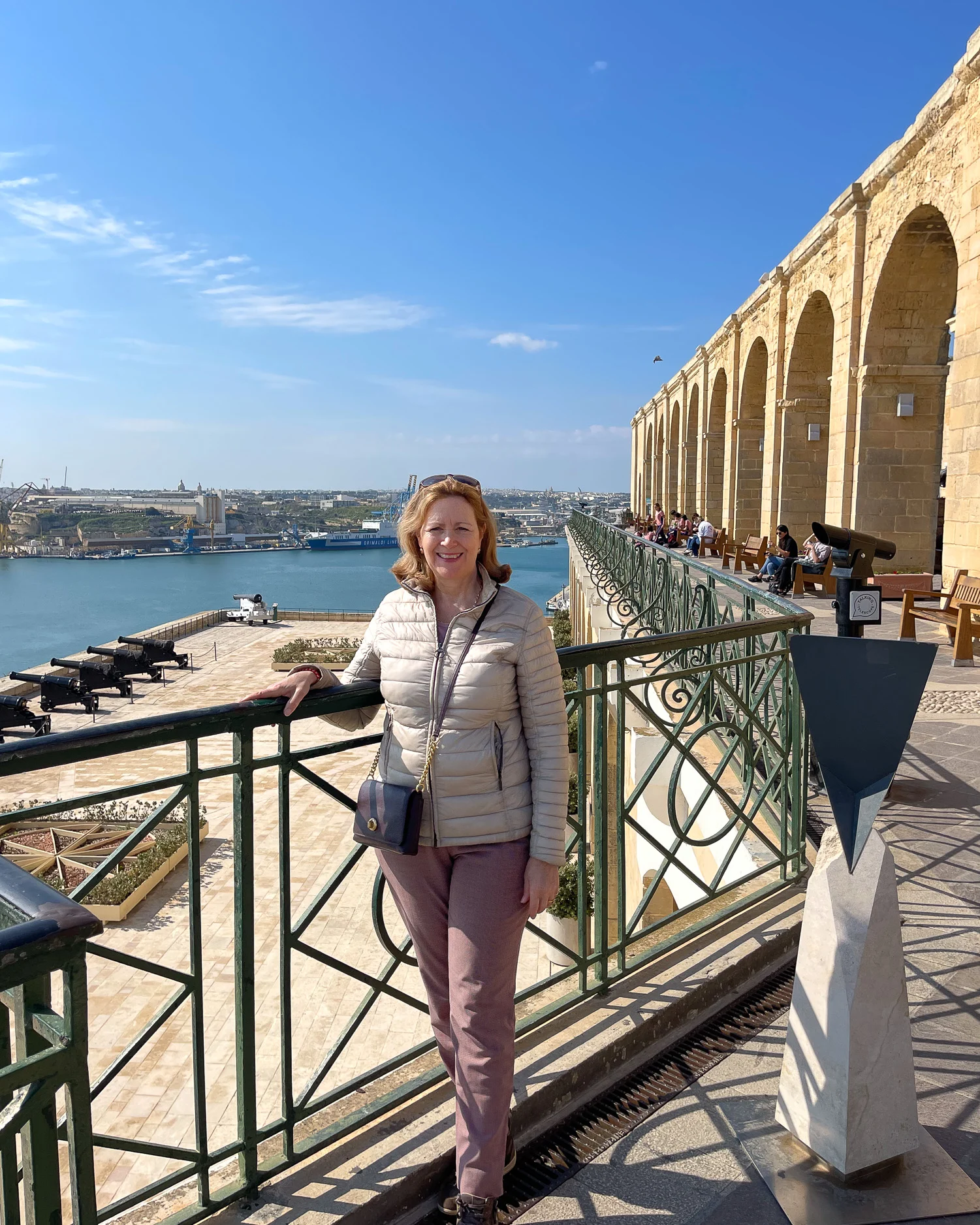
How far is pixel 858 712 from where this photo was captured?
191 centimetres

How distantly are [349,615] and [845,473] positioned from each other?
41324mm

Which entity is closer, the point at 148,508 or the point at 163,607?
the point at 163,607

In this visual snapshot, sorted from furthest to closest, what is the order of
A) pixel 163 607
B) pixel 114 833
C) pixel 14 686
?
pixel 163 607
pixel 14 686
pixel 114 833

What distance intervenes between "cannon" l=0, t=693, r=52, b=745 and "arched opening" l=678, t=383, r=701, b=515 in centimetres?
2046

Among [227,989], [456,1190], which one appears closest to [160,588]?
[227,989]

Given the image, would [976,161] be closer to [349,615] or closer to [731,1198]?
[731,1198]

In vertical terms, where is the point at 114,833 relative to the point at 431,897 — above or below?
below

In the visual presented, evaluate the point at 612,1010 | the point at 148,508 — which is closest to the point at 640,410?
the point at 612,1010

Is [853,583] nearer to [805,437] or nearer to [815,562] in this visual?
[815,562]

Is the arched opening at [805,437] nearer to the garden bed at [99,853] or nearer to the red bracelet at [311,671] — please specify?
the garden bed at [99,853]

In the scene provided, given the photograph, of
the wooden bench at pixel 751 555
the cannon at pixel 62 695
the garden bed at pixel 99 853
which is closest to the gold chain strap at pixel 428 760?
the garden bed at pixel 99 853

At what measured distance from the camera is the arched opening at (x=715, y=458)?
26.1m

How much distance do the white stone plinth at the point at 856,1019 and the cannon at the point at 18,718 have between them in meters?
22.8

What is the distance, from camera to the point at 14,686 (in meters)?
31.1
